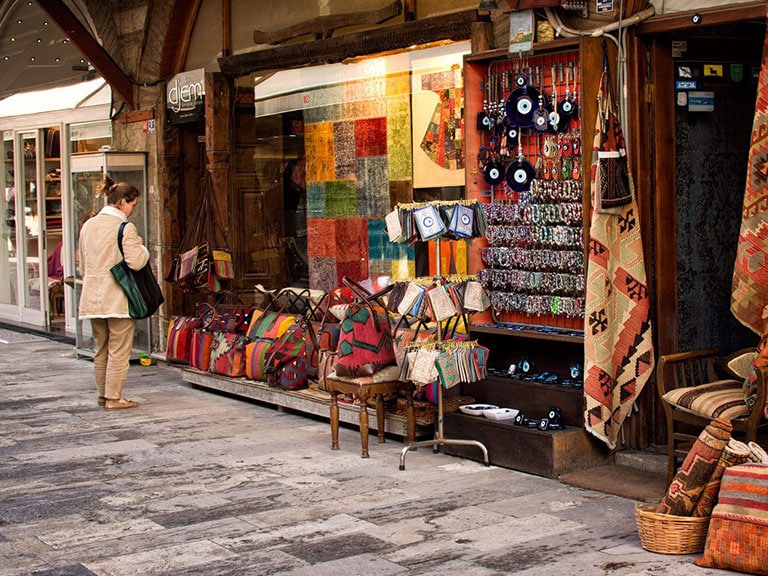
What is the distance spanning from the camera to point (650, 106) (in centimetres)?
654

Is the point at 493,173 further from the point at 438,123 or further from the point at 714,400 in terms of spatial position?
the point at 714,400

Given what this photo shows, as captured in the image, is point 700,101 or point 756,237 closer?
point 756,237

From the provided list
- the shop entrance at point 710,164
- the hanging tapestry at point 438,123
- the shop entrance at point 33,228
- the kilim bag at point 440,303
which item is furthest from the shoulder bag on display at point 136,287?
the shop entrance at point 33,228

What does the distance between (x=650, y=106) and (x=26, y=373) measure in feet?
22.3

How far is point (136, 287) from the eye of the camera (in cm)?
872

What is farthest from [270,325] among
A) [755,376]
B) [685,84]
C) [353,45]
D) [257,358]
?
[755,376]

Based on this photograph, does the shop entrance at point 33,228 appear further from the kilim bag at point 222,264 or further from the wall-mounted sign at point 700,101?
the wall-mounted sign at point 700,101

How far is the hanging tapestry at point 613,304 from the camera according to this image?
643 cm

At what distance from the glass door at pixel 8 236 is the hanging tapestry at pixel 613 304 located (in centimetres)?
1060

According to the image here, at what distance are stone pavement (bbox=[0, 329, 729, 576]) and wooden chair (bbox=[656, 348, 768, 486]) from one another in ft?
1.64

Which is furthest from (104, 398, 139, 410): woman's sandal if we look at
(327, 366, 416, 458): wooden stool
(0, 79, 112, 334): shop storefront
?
(0, 79, 112, 334): shop storefront

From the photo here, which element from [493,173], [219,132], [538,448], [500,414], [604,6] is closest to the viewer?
[538,448]

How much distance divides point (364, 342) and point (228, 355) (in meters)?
2.54

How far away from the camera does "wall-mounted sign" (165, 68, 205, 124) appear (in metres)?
10.7
